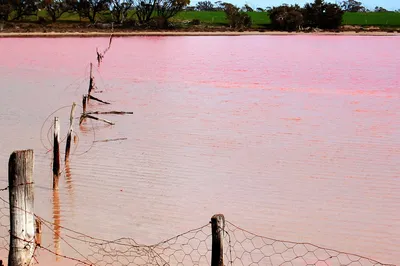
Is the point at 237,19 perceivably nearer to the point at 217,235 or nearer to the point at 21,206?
the point at 21,206

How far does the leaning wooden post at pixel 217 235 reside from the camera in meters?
4.21

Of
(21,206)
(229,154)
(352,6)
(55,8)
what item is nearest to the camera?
(21,206)

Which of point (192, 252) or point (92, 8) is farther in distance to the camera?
point (92, 8)

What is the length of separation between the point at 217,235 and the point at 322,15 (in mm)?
55177

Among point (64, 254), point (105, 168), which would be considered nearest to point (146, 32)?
point (105, 168)

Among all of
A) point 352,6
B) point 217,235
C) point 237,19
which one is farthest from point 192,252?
point 352,6

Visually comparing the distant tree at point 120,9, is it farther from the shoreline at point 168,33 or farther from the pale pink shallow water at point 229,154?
the pale pink shallow water at point 229,154

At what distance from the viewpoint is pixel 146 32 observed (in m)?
50.9

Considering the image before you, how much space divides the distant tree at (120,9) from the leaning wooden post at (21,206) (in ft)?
166

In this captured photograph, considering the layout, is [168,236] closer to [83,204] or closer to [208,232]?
[208,232]

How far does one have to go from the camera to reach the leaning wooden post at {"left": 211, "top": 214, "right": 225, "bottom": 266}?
421 cm

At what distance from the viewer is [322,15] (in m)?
57.1

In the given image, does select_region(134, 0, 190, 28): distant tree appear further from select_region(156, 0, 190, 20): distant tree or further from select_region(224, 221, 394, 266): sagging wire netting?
select_region(224, 221, 394, 266): sagging wire netting

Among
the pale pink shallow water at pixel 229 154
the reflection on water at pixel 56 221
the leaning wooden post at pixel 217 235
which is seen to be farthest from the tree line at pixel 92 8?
the leaning wooden post at pixel 217 235
